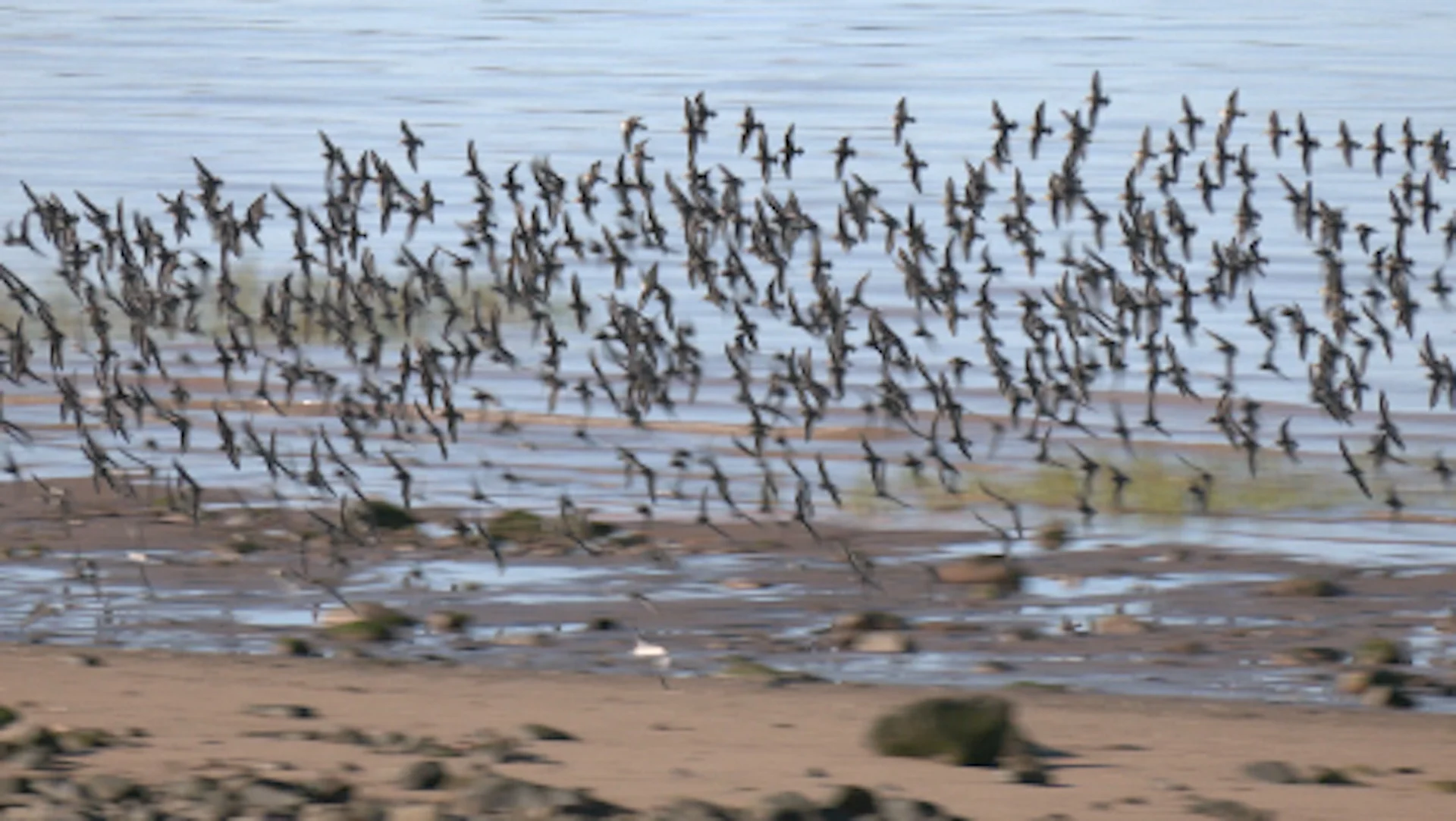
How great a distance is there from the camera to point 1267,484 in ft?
46.2

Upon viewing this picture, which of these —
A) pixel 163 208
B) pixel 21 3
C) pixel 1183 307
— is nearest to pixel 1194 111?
pixel 163 208

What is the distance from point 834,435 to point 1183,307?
4.78 m

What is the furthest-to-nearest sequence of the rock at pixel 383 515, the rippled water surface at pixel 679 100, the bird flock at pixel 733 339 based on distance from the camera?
the rippled water surface at pixel 679 100 < the bird flock at pixel 733 339 < the rock at pixel 383 515

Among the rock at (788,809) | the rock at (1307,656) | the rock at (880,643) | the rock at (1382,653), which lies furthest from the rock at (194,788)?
the rock at (1382,653)

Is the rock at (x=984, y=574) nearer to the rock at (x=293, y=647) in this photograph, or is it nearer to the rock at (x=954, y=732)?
the rock at (x=293, y=647)

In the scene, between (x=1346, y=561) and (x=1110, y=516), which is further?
(x=1110, y=516)

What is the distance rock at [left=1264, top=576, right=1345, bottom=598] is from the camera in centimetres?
1117

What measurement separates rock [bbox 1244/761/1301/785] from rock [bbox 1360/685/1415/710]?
50.5 inches

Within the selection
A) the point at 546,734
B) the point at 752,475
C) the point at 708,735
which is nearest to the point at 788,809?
the point at 708,735

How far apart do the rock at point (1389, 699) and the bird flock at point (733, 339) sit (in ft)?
10.9

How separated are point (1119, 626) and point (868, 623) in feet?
3.08

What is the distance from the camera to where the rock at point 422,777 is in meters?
7.84

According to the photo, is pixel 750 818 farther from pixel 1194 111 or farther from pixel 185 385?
pixel 1194 111

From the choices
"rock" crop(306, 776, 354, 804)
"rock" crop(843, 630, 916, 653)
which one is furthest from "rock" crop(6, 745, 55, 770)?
"rock" crop(843, 630, 916, 653)
